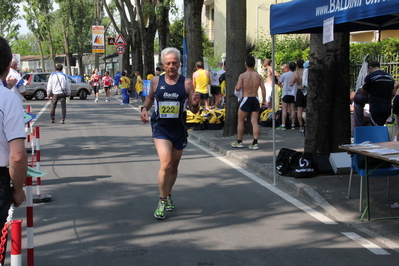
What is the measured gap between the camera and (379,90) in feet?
31.9

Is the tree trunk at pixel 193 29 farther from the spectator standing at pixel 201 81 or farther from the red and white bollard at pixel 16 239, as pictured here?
the red and white bollard at pixel 16 239

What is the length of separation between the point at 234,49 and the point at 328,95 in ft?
14.6

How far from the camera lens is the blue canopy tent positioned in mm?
5629

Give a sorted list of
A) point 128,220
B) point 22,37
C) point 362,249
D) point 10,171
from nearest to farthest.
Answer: point 10,171 < point 362,249 < point 128,220 < point 22,37

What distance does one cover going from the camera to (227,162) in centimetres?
1029

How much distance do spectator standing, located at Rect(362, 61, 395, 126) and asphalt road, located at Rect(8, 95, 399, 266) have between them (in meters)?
2.84

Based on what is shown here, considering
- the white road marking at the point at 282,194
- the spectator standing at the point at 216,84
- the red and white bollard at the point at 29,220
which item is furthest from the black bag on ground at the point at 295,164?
the spectator standing at the point at 216,84

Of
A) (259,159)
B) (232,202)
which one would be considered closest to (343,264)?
(232,202)

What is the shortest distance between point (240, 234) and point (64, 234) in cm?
191

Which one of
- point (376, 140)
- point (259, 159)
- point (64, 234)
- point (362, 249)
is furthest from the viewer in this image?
point (259, 159)

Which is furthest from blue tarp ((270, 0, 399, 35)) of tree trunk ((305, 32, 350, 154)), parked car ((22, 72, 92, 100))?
parked car ((22, 72, 92, 100))

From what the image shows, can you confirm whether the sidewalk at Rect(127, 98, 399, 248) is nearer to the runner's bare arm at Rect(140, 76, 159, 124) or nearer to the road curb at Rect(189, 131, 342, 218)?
the road curb at Rect(189, 131, 342, 218)

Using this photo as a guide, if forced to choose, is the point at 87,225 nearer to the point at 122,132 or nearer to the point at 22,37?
the point at 122,132

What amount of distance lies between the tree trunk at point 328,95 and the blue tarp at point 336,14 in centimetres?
44
